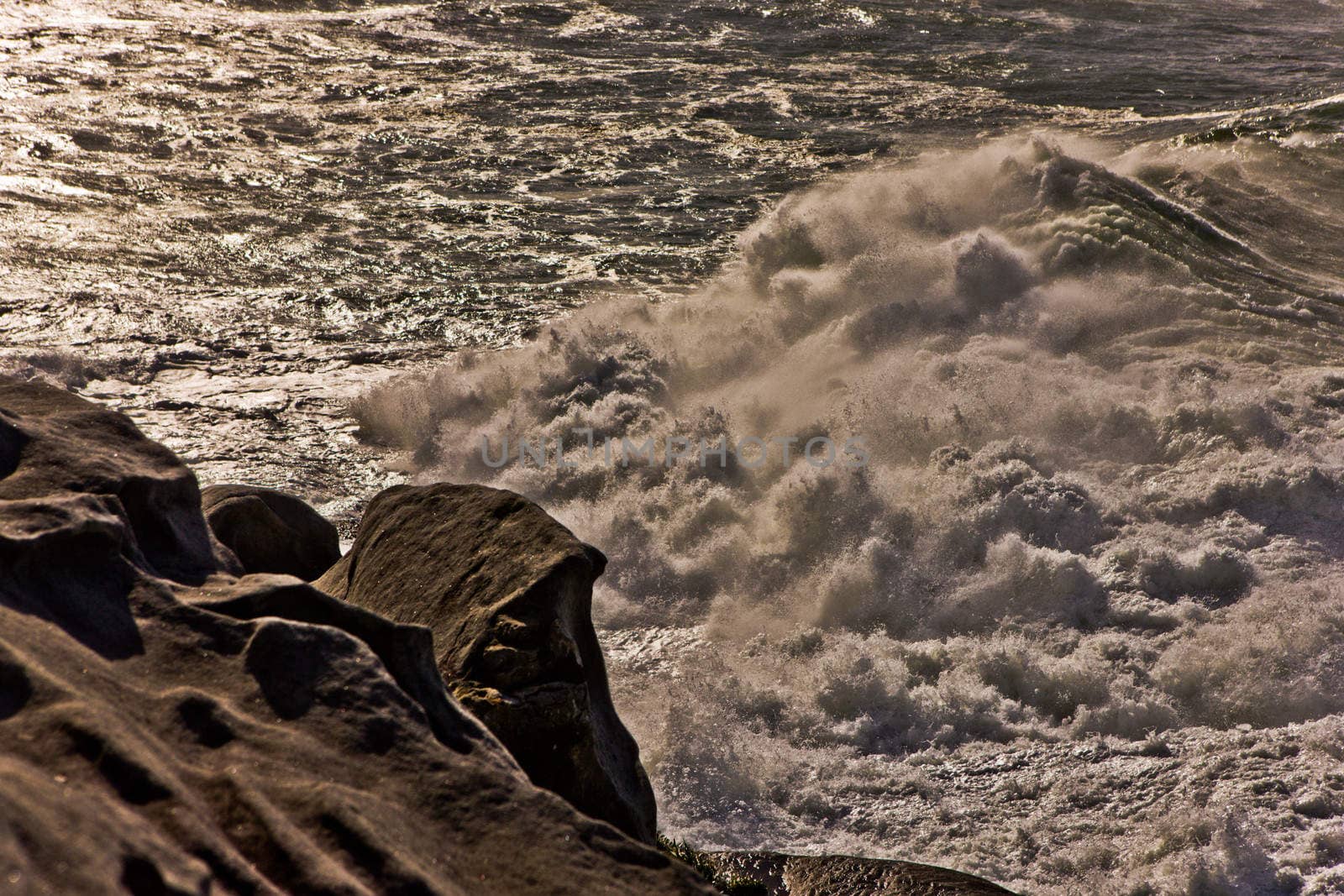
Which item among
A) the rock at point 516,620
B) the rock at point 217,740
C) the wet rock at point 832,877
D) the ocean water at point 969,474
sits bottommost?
the wet rock at point 832,877

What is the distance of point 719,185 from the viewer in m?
15.7

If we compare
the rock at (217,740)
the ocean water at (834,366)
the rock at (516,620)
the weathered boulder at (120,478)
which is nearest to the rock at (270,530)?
the rock at (516,620)

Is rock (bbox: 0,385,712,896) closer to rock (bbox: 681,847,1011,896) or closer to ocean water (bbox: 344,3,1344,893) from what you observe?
rock (bbox: 681,847,1011,896)

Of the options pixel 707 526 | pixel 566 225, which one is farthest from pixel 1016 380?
pixel 566 225

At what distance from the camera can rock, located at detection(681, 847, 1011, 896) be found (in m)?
5.32

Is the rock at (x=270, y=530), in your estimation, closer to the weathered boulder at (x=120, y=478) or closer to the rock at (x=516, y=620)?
the rock at (x=516, y=620)

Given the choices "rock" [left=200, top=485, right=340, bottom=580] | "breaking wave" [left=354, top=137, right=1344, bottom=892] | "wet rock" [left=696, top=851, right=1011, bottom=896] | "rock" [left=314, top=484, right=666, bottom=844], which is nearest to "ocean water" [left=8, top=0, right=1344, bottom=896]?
"breaking wave" [left=354, top=137, right=1344, bottom=892]

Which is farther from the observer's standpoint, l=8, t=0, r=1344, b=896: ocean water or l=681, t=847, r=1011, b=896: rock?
l=8, t=0, r=1344, b=896: ocean water

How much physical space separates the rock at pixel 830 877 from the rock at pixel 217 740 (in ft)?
7.98

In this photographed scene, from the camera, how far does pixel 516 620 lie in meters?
4.61

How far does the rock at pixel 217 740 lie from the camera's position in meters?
2.48

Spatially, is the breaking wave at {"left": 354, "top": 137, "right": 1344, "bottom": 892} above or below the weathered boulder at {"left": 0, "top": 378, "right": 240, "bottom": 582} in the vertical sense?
below

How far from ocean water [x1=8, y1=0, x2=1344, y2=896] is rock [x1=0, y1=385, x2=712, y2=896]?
2921mm

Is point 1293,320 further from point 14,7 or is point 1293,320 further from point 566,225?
point 14,7
